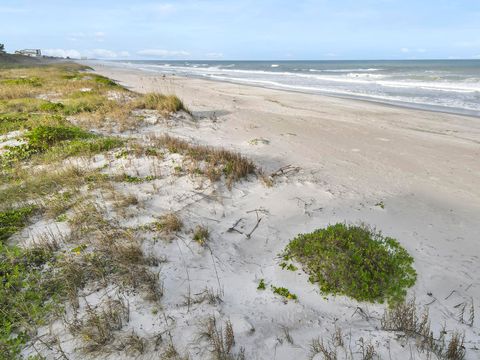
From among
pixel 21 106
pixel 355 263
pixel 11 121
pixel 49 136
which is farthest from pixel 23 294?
pixel 21 106

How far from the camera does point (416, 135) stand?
997cm

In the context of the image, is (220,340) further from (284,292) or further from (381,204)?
(381,204)

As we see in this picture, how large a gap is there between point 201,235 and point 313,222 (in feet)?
5.96

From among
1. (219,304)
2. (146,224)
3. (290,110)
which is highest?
(290,110)

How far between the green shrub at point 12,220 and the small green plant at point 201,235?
8.05 feet

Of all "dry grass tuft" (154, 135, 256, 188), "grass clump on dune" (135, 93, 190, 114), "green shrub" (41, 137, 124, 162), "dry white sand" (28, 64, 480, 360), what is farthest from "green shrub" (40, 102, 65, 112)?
"dry grass tuft" (154, 135, 256, 188)

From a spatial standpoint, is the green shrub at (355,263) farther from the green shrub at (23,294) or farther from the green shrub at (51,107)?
the green shrub at (51,107)

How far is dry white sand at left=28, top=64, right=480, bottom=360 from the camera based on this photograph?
119 inches

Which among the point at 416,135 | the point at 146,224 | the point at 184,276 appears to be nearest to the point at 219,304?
the point at 184,276

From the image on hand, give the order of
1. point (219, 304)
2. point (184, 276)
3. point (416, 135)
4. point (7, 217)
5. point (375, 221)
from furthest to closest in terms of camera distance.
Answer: point (416, 135), point (375, 221), point (7, 217), point (184, 276), point (219, 304)

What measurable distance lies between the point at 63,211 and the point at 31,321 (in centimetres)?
212

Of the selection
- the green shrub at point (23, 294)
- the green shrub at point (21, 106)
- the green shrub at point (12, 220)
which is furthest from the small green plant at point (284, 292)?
the green shrub at point (21, 106)

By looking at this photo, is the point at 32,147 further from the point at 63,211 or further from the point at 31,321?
the point at 31,321

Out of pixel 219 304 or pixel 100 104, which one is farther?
pixel 100 104
